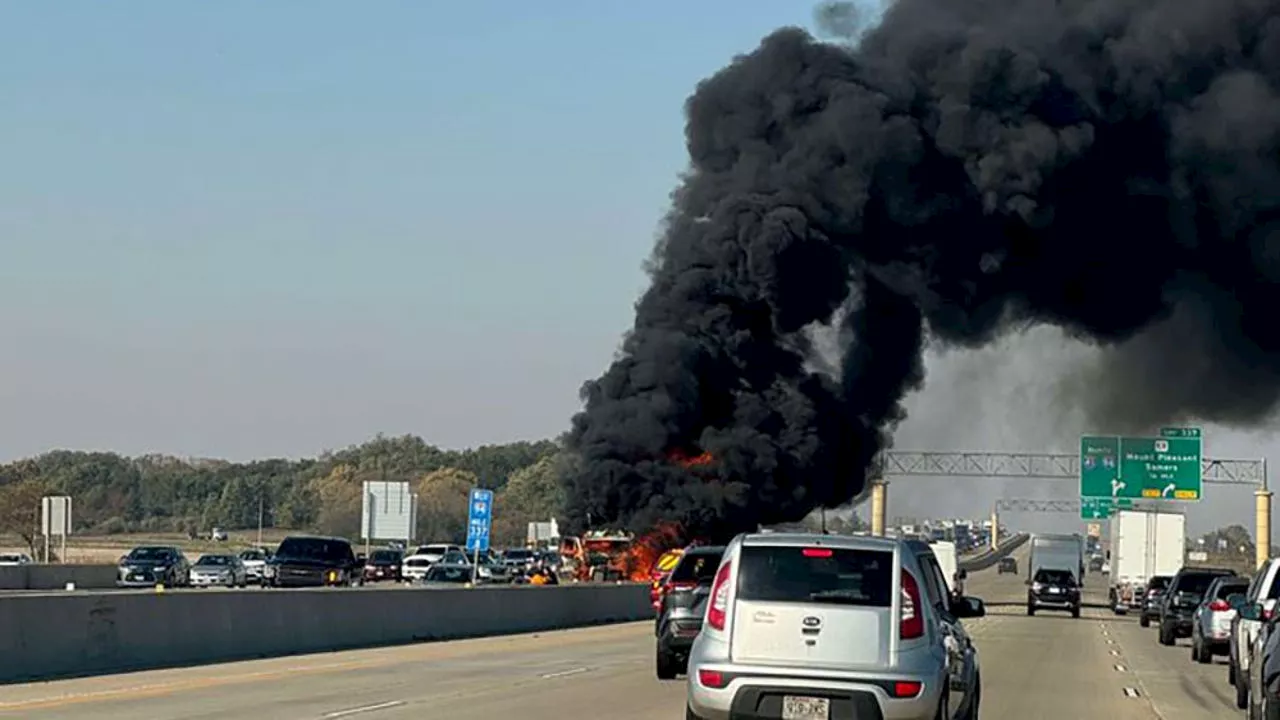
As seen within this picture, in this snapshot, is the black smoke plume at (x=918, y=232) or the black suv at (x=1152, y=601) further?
the black suv at (x=1152, y=601)

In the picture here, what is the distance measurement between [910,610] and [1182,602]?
31336mm

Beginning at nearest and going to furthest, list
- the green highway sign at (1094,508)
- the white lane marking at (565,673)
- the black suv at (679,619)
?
the black suv at (679,619) → the white lane marking at (565,673) → the green highway sign at (1094,508)

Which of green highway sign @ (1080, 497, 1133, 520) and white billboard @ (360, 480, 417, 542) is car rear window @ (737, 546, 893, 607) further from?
green highway sign @ (1080, 497, 1133, 520)

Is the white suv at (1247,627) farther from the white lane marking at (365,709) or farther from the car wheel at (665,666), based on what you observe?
the white lane marking at (365,709)

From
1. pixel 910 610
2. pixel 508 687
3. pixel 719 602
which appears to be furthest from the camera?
pixel 508 687

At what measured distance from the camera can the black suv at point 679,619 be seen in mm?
23172

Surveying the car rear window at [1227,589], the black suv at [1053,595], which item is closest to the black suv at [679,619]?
the car rear window at [1227,589]

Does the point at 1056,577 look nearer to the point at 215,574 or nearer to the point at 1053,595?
the point at 1053,595

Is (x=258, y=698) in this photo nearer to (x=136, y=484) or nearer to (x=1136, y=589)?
(x=1136, y=589)

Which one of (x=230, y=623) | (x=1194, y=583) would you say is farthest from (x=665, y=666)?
(x=1194, y=583)

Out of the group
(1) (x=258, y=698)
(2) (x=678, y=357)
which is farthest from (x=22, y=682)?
(2) (x=678, y=357)

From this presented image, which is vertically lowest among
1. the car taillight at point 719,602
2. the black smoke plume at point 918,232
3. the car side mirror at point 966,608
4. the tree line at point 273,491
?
the tree line at point 273,491

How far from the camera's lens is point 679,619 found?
23422 mm

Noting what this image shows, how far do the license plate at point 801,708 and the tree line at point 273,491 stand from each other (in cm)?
12212
